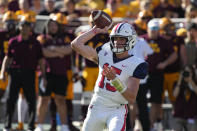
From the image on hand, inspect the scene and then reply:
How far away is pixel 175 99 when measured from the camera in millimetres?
9438

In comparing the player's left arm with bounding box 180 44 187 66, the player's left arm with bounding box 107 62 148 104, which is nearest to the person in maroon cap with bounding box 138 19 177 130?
the player's left arm with bounding box 180 44 187 66

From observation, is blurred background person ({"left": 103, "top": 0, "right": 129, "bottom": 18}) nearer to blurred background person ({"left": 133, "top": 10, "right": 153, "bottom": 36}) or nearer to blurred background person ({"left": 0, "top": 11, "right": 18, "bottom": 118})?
blurred background person ({"left": 133, "top": 10, "right": 153, "bottom": 36})

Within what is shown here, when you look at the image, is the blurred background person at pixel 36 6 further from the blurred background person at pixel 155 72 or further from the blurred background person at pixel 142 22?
the blurred background person at pixel 155 72

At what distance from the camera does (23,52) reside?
29.5 ft

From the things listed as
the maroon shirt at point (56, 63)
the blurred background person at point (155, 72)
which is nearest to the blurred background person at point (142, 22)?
the blurred background person at point (155, 72)

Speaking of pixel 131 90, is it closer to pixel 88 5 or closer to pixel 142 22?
pixel 142 22

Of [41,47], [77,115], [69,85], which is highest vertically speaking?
[41,47]

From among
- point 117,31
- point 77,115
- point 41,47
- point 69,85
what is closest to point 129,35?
point 117,31

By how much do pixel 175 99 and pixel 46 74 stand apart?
7.43ft

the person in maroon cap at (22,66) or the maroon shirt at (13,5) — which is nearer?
the person in maroon cap at (22,66)

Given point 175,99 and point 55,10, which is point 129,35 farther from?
point 55,10

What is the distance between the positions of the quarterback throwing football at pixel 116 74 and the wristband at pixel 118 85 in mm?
221

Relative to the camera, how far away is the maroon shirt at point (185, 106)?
29.8 ft

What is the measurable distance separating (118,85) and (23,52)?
388 centimetres
